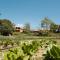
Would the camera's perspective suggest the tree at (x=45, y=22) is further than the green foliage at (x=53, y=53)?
Yes

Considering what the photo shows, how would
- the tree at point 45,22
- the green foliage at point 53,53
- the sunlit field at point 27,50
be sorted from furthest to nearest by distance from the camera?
the tree at point 45,22 < the green foliage at point 53,53 < the sunlit field at point 27,50

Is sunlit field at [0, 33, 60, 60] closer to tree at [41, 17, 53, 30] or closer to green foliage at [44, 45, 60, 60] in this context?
green foliage at [44, 45, 60, 60]

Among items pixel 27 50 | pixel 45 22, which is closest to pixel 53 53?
pixel 27 50

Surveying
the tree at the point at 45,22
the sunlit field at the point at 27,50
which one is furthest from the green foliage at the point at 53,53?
the tree at the point at 45,22

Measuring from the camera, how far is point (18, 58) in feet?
15.6

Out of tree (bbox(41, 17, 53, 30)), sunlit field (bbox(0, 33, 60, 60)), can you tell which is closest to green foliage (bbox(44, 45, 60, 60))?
sunlit field (bbox(0, 33, 60, 60))

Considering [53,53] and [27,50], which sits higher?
[53,53]

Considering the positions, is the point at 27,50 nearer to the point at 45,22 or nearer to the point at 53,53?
the point at 53,53

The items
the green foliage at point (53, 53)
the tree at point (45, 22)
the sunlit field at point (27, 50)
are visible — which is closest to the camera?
the sunlit field at point (27, 50)

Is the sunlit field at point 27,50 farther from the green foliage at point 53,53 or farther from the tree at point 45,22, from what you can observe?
the tree at point 45,22

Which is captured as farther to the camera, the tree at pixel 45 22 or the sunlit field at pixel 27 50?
the tree at pixel 45 22

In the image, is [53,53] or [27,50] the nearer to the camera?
[53,53]

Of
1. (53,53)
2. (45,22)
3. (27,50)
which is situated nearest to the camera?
(53,53)

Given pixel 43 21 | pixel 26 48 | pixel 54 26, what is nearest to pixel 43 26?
pixel 43 21
